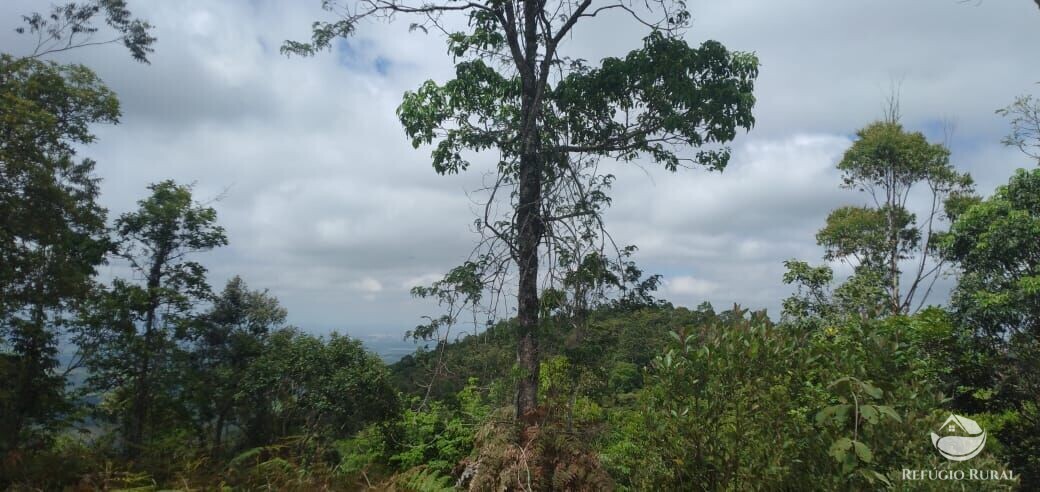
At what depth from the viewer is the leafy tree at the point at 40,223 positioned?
8.22m

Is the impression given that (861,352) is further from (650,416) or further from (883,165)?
(883,165)

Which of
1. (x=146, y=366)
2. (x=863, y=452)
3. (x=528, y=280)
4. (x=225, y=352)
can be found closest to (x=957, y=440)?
(x=863, y=452)

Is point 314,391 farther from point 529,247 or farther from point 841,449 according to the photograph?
point 841,449

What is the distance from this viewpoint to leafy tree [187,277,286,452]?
45.7 ft

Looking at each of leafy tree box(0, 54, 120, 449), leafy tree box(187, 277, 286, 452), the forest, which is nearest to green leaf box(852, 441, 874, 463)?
the forest

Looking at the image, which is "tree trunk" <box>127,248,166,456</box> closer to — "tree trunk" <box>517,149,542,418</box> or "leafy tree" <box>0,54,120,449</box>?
"leafy tree" <box>0,54,120,449</box>

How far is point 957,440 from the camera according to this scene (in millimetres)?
2410

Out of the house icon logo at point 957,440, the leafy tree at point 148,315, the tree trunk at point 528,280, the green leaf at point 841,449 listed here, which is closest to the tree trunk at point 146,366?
the leafy tree at point 148,315

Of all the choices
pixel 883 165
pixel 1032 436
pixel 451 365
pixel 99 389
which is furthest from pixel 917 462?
pixel 883 165

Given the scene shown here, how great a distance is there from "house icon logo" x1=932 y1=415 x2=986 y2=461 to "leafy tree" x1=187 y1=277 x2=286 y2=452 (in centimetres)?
1335

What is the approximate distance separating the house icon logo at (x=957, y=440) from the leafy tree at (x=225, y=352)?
13.4 meters

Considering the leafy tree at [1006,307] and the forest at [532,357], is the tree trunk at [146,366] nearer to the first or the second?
the forest at [532,357]

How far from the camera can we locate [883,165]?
18.2m

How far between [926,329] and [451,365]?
6837mm
